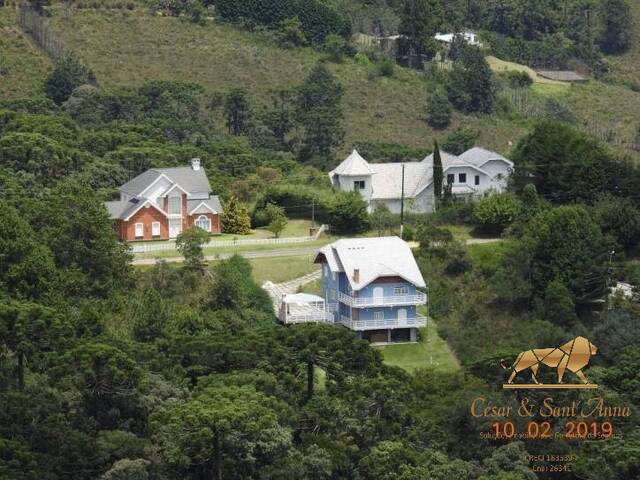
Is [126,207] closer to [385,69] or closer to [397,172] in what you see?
[397,172]

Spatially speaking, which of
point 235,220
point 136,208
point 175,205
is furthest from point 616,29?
point 136,208

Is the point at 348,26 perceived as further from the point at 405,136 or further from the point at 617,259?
the point at 617,259

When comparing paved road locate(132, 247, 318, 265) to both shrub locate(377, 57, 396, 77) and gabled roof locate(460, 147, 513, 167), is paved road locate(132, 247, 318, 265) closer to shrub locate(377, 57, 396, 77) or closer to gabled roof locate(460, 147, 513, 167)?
gabled roof locate(460, 147, 513, 167)

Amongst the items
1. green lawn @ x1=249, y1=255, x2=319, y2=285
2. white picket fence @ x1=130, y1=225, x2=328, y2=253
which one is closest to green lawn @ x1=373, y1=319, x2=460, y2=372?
green lawn @ x1=249, y1=255, x2=319, y2=285

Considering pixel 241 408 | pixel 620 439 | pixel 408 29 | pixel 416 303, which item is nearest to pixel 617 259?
pixel 416 303

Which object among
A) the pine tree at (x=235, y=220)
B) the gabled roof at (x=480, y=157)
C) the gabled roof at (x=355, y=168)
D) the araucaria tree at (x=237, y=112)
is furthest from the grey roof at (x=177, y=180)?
the araucaria tree at (x=237, y=112)

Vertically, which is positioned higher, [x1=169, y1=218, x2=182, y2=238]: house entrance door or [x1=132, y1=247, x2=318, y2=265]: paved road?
[x1=169, y1=218, x2=182, y2=238]: house entrance door

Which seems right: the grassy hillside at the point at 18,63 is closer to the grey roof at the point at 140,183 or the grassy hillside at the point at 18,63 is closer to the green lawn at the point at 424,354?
the grey roof at the point at 140,183
